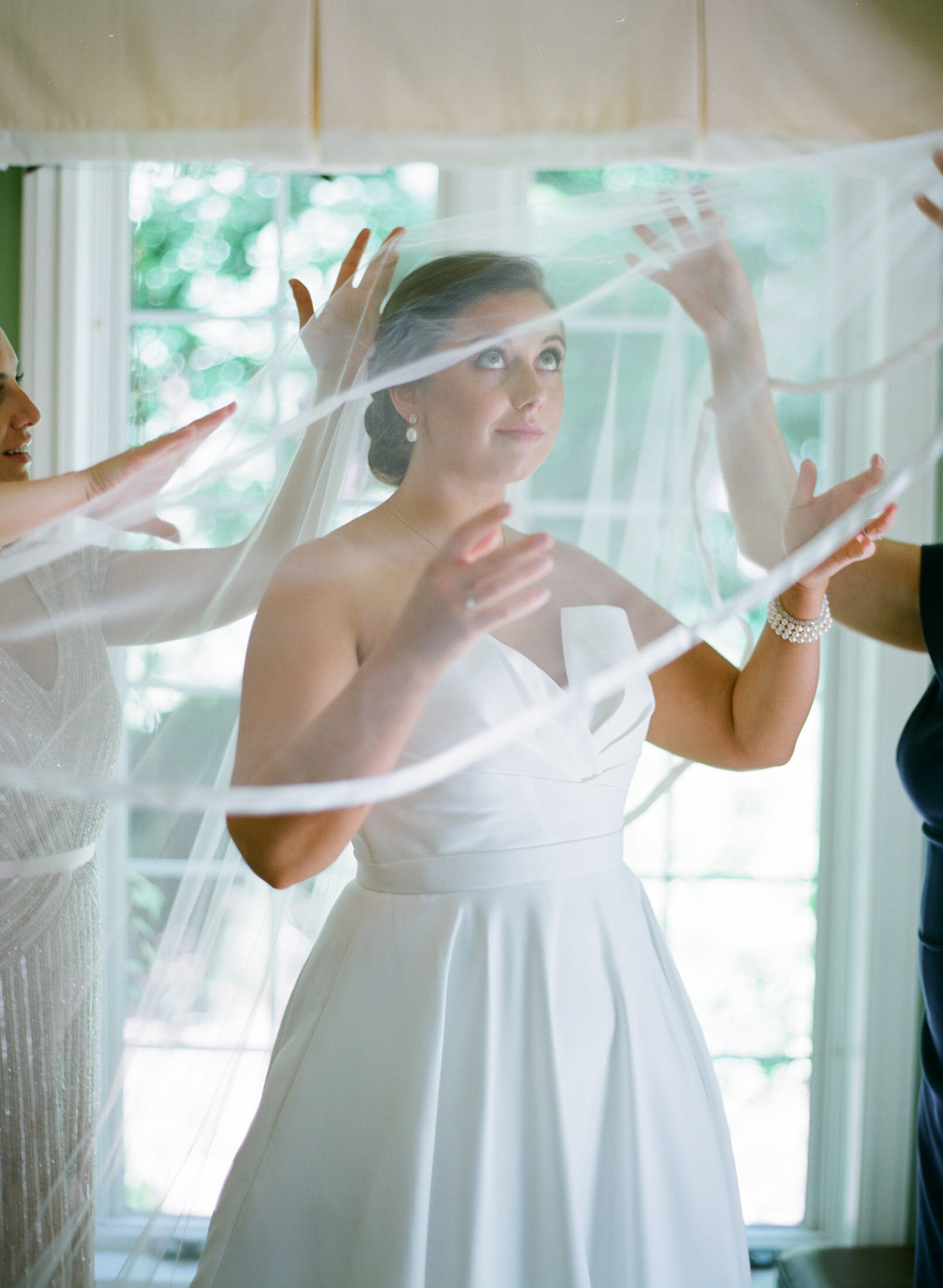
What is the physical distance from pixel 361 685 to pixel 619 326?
42 cm

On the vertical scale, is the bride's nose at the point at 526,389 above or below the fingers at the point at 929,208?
below

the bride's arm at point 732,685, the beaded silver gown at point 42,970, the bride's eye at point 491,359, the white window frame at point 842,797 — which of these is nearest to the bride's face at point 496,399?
the bride's eye at point 491,359

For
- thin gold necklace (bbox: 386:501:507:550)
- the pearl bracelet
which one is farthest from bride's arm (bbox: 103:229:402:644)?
the pearl bracelet

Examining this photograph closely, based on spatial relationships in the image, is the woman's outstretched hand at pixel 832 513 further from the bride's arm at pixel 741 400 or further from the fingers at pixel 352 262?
the fingers at pixel 352 262

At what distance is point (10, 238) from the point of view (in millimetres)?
1872

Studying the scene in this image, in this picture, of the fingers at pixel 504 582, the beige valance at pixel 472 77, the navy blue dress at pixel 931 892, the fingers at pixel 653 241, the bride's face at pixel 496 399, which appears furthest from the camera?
the beige valance at pixel 472 77

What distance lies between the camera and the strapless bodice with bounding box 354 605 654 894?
34.3 inches

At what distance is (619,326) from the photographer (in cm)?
89

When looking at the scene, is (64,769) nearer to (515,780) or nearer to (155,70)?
(515,780)

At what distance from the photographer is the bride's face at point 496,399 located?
0.81 meters

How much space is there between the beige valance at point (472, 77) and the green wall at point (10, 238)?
210 mm

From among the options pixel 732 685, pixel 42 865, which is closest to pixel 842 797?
pixel 732 685

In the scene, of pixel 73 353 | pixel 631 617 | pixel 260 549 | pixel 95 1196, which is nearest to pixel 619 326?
pixel 631 617

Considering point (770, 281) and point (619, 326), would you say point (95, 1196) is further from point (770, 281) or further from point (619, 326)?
point (770, 281)
